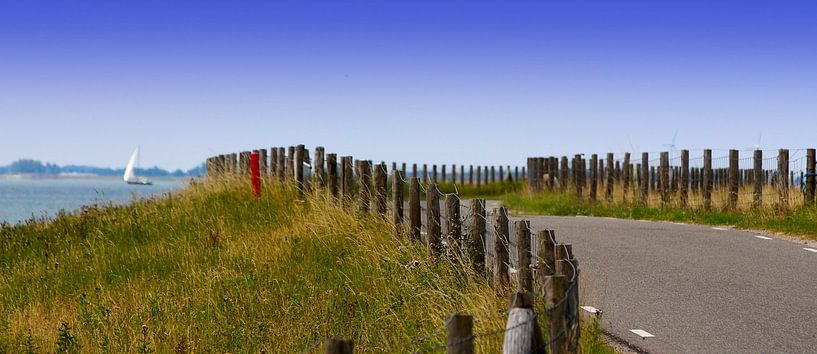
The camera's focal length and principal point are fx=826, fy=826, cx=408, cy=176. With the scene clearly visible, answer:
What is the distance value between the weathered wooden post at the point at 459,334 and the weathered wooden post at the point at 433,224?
542 centimetres

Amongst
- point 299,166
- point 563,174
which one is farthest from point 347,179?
point 563,174

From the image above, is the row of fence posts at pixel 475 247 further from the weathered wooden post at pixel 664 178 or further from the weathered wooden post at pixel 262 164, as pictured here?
the weathered wooden post at pixel 664 178

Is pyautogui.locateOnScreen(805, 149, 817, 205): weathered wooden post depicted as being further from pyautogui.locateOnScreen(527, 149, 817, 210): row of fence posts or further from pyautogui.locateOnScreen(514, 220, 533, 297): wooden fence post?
pyautogui.locateOnScreen(514, 220, 533, 297): wooden fence post

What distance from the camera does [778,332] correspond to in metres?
8.00

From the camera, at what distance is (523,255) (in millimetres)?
7289

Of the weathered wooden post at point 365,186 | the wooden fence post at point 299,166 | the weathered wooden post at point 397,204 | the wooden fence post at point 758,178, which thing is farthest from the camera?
the wooden fence post at point 758,178

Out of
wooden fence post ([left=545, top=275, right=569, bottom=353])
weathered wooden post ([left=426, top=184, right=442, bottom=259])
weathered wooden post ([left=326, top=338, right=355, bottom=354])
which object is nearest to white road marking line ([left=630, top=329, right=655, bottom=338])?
weathered wooden post ([left=426, top=184, right=442, bottom=259])

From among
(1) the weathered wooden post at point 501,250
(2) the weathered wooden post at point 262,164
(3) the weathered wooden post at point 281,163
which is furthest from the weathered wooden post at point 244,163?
(1) the weathered wooden post at point 501,250

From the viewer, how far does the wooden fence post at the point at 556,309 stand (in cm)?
486

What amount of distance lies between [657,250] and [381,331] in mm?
7659

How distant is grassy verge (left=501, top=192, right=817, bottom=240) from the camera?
17.5 m

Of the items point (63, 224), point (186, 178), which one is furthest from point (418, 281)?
point (186, 178)

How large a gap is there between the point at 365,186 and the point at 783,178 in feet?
40.7

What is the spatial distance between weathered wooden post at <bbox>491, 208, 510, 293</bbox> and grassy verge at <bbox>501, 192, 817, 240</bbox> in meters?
10.1
